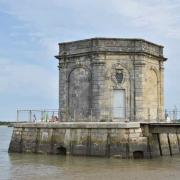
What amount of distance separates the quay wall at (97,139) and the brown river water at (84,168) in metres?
0.75

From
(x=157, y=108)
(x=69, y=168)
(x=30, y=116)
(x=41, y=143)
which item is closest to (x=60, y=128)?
(x=41, y=143)

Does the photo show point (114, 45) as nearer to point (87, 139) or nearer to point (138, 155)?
point (87, 139)

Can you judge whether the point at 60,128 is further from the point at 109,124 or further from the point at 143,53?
the point at 143,53

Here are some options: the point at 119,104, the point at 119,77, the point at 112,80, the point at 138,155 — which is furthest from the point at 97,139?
the point at 119,77

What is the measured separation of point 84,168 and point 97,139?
14.2ft

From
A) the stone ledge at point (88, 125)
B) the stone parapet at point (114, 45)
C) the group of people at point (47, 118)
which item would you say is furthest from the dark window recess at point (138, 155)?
the group of people at point (47, 118)

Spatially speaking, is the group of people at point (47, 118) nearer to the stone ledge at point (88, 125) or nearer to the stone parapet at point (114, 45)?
the stone ledge at point (88, 125)

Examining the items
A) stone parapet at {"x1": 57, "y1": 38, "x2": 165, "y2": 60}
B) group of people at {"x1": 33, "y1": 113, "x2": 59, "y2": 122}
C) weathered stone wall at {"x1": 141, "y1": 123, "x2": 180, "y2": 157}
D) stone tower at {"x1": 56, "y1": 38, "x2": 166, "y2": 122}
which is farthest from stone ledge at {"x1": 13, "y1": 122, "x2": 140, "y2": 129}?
stone parapet at {"x1": 57, "y1": 38, "x2": 165, "y2": 60}

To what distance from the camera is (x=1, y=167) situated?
2588 centimetres

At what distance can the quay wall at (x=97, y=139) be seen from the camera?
27.8 meters

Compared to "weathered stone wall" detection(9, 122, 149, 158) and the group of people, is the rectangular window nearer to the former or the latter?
"weathered stone wall" detection(9, 122, 149, 158)

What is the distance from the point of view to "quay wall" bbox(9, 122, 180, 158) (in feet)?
91.2

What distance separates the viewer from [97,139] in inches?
1117

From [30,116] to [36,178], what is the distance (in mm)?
11894
